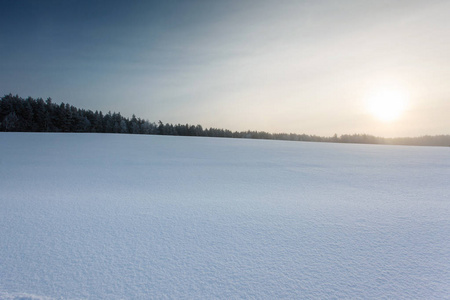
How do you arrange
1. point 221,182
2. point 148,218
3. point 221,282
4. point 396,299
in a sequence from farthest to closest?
point 221,182
point 148,218
point 221,282
point 396,299

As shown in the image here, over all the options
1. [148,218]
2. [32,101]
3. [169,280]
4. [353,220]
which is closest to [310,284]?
[169,280]

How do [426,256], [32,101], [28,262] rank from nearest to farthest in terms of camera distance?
Result: [28,262], [426,256], [32,101]

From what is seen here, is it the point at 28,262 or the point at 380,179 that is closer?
the point at 28,262

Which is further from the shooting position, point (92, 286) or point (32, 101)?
point (32, 101)

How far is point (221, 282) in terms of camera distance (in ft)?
4.04

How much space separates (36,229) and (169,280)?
1486 millimetres

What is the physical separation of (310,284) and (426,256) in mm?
1019

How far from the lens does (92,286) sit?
1181 mm

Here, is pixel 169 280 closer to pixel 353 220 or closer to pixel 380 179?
pixel 353 220

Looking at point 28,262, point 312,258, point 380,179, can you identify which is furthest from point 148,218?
point 380,179

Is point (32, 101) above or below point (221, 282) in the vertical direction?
above

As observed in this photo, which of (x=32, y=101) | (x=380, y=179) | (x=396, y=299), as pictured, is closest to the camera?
(x=396, y=299)

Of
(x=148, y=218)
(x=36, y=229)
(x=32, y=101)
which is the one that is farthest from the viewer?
(x=32, y=101)

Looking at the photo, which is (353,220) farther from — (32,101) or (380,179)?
(32,101)
